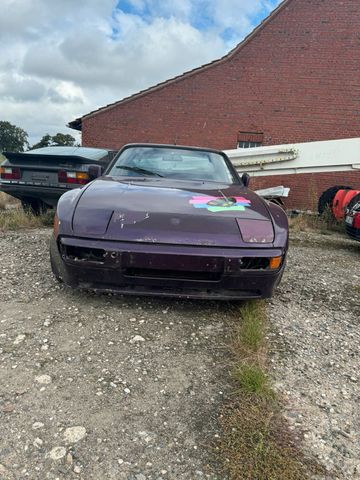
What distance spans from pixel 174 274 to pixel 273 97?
12258 mm

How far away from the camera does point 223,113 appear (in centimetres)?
1354

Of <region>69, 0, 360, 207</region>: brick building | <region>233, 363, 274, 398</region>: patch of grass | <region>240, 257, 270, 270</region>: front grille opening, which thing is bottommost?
<region>233, 363, 274, 398</region>: patch of grass

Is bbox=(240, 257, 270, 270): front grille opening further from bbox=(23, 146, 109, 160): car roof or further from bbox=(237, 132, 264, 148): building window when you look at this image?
bbox=(237, 132, 264, 148): building window

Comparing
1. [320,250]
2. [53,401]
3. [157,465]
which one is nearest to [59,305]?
[53,401]

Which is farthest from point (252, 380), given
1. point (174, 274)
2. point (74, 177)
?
point (74, 177)

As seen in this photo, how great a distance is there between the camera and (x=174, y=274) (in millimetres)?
2562

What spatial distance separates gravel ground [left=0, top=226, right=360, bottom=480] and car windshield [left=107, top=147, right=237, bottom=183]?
4.49 feet

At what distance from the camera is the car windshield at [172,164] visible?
383 centimetres

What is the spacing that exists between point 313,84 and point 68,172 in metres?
10.4

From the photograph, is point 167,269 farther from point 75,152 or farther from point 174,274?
point 75,152

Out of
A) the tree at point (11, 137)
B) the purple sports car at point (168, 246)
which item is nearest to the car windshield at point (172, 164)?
the purple sports car at point (168, 246)

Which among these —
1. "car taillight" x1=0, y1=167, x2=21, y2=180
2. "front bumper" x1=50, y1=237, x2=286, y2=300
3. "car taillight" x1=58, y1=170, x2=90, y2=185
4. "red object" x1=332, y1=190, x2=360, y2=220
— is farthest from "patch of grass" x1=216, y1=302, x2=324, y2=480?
"red object" x1=332, y1=190, x2=360, y2=220

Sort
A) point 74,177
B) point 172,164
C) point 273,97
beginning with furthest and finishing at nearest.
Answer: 1. point 273,97
2. point 74,177
3. point 172,164

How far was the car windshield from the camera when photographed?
12.6 ft
